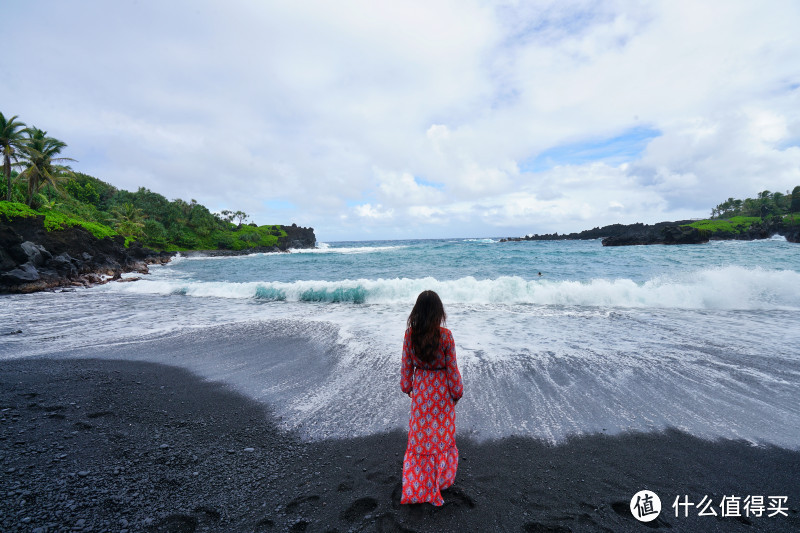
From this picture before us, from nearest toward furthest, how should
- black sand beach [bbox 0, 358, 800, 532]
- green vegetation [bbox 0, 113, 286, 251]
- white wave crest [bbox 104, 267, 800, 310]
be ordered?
black sand beach [bbox 0, 358, 800, 532], white wave crest [bbox 104, 267, 800, 310], green vegetation [bbox 0, 113, 286, 251]

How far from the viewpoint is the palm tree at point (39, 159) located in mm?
29266

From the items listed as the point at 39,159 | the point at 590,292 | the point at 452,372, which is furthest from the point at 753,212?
the point at 39,159

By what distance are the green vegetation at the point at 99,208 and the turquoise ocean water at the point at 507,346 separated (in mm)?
21408

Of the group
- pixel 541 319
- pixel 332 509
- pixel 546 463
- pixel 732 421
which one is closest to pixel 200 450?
pixel 332 509

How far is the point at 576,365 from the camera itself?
6.80 metres

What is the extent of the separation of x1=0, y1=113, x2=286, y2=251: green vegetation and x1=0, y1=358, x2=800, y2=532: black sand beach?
27.9 metres

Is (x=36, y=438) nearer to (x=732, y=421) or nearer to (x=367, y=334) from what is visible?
(x=367, y=334)

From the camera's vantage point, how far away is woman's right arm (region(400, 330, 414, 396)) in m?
3.24

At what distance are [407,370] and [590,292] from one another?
13.7 metres

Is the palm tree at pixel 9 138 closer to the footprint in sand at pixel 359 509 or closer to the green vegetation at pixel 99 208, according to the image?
the green vegetation at pixel 99 208

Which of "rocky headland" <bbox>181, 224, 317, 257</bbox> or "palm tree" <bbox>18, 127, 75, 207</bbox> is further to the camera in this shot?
"rocky headland" <bbox>181, 224, 317, 257</bbox>

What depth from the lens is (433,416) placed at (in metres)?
3.29

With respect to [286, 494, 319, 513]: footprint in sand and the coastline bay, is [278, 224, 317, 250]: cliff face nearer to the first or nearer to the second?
the coastline bay

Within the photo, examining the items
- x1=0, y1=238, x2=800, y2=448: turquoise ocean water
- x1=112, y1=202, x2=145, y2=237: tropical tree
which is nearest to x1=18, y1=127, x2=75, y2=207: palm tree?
x1=112, y1=202, x2=145, y2=237: tropical tree
